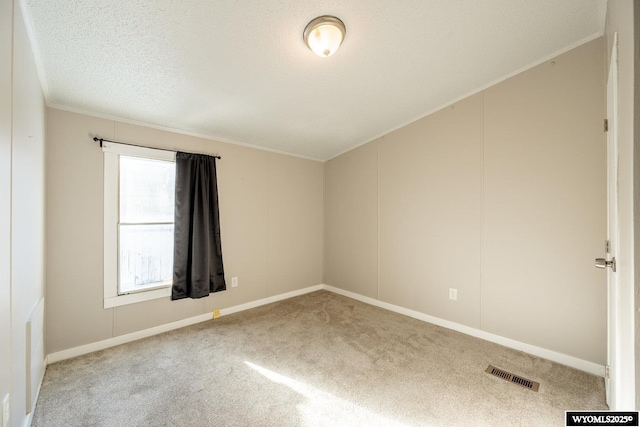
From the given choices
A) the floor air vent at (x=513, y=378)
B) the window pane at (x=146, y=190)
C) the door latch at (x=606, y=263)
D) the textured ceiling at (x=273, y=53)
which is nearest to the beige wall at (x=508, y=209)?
the textured ceiling at (x=273, y=53)

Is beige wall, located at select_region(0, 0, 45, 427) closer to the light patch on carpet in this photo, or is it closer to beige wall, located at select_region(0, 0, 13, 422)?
beige wall, located at select_region(0, 0, 13, 422)

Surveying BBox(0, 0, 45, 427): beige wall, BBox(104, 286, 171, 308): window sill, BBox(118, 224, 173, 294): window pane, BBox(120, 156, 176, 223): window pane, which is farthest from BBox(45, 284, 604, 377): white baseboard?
BBox(120, 156, 176, 223): window pane

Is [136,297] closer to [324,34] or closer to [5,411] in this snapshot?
[5,411]

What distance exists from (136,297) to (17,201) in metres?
1.59

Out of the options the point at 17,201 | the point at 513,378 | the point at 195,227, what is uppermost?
the point at 17,201

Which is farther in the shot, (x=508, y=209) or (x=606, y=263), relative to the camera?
(x=508, y=209)

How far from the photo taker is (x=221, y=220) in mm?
3229

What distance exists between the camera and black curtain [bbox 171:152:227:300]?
9.29 feet

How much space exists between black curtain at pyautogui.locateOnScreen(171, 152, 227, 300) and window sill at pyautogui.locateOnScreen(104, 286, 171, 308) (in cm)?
9

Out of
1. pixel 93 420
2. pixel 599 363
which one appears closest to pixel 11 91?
pixel 93 420

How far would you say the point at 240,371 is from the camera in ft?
6.89

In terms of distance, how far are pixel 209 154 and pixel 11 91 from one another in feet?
6.36

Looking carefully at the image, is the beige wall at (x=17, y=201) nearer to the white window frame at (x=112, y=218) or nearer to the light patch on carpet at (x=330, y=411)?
the white window frame at (x=112, y=218)

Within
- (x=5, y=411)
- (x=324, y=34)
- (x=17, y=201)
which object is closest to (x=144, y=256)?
(x=17, y=201)
